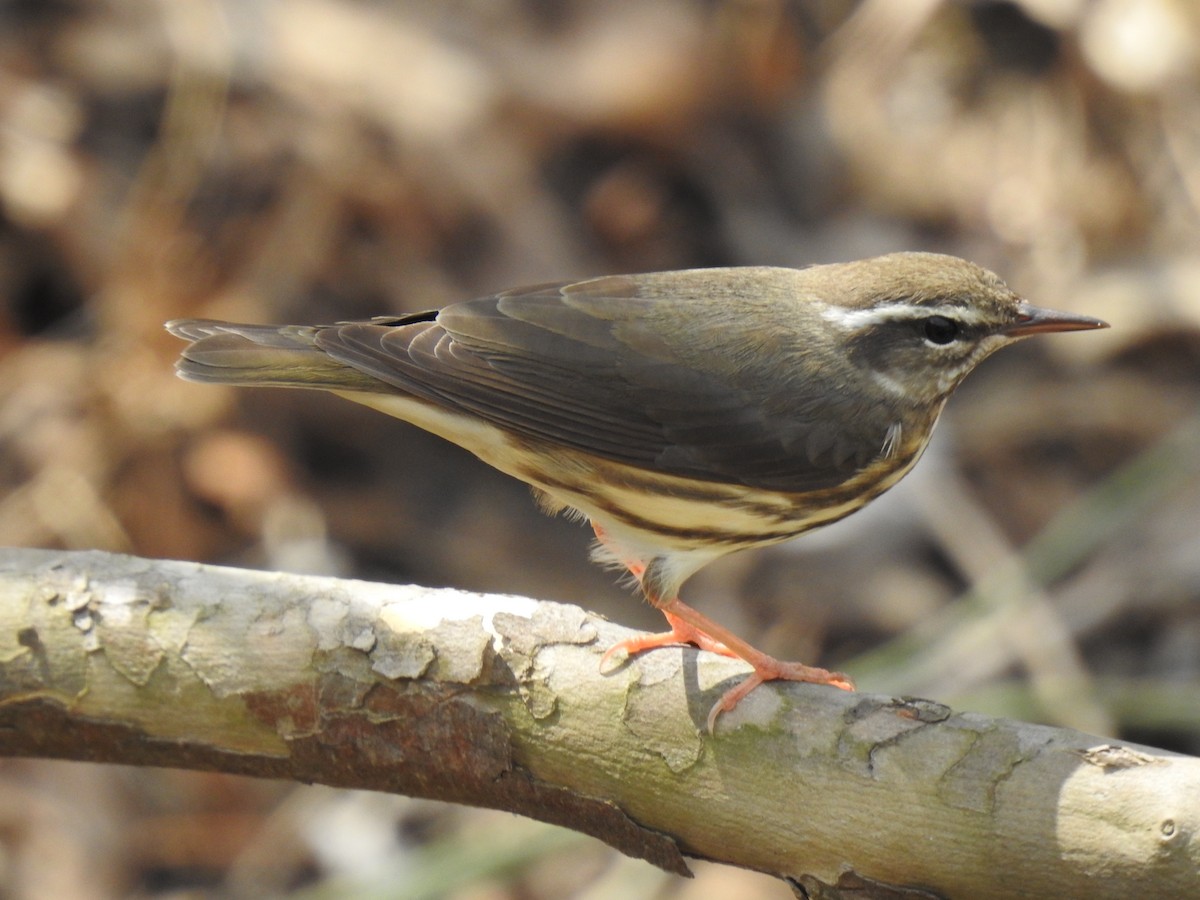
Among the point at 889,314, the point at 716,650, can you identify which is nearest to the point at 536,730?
the point at 716,650

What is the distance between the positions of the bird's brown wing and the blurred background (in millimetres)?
1698

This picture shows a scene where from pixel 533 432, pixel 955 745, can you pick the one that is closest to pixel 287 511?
pixel 533 432

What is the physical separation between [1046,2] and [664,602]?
204 inches

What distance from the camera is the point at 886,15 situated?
310 inches

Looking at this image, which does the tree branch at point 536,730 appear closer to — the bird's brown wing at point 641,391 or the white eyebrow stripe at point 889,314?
the bird's brown wing at point 641,391

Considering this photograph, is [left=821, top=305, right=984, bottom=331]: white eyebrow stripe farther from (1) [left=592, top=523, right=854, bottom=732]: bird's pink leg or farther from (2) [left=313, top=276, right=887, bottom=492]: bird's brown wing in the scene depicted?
(1) [left=592, top=523, right=854, bottom=732]: bird's pink leg

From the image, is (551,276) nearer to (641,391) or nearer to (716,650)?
(641,391)

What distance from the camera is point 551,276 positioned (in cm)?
674

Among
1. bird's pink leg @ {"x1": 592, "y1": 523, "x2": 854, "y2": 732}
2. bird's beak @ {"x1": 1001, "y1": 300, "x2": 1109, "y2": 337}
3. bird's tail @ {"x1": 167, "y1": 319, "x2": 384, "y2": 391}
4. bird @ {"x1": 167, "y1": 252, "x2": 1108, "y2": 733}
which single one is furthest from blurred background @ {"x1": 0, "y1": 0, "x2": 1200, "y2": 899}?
bird's tail @ {"x1": 167, "y1": 319, "x2": 384, "y2": 391}

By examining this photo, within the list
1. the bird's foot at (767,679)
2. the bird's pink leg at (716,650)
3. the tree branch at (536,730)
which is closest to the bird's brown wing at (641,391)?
the bird's pink leg at (716,650)

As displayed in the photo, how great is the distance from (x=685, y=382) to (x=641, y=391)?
0.12 meters

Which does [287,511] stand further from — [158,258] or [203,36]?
[203,36]

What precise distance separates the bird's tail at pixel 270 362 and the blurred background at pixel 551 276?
78.6 inches

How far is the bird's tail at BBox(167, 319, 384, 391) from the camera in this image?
372 cm
